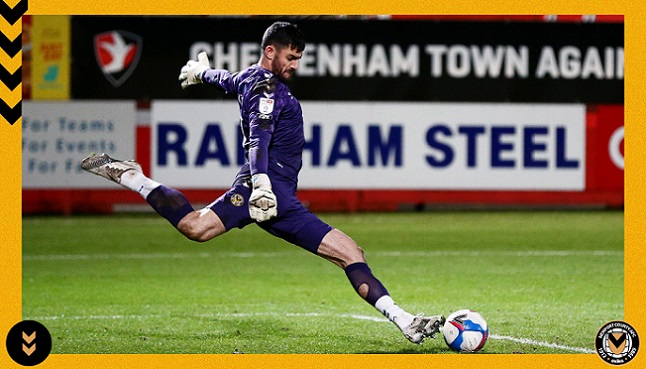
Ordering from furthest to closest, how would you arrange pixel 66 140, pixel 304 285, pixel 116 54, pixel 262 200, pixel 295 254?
pixel 116 54 < pixel 66 140 < pixel 295 254 < pixel 304 285 < pixel 262 200

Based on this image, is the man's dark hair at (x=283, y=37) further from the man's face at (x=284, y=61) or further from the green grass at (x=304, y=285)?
the green grass at (x=304, y=285)

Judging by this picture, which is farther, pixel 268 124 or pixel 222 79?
pixel 222 79

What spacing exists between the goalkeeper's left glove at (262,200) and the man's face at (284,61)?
0.73m

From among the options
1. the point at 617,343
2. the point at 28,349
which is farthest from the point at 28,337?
the point at 617,343

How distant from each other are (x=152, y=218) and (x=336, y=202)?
2861 mm

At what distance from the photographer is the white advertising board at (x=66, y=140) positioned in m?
16.9

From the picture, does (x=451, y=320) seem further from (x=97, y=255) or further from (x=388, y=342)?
(x=97, y=255)

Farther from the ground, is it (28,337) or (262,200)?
(262,200)

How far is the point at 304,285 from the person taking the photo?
1073cm

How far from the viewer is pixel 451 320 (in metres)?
7.33

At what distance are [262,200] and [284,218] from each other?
41 centimetres

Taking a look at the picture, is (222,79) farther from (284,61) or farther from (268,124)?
(268,124)

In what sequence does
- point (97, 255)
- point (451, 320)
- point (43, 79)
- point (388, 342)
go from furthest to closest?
point (43, 79), point (97, 255), point (388, 342), point (451, 320)

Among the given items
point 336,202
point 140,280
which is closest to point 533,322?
point 140,280
